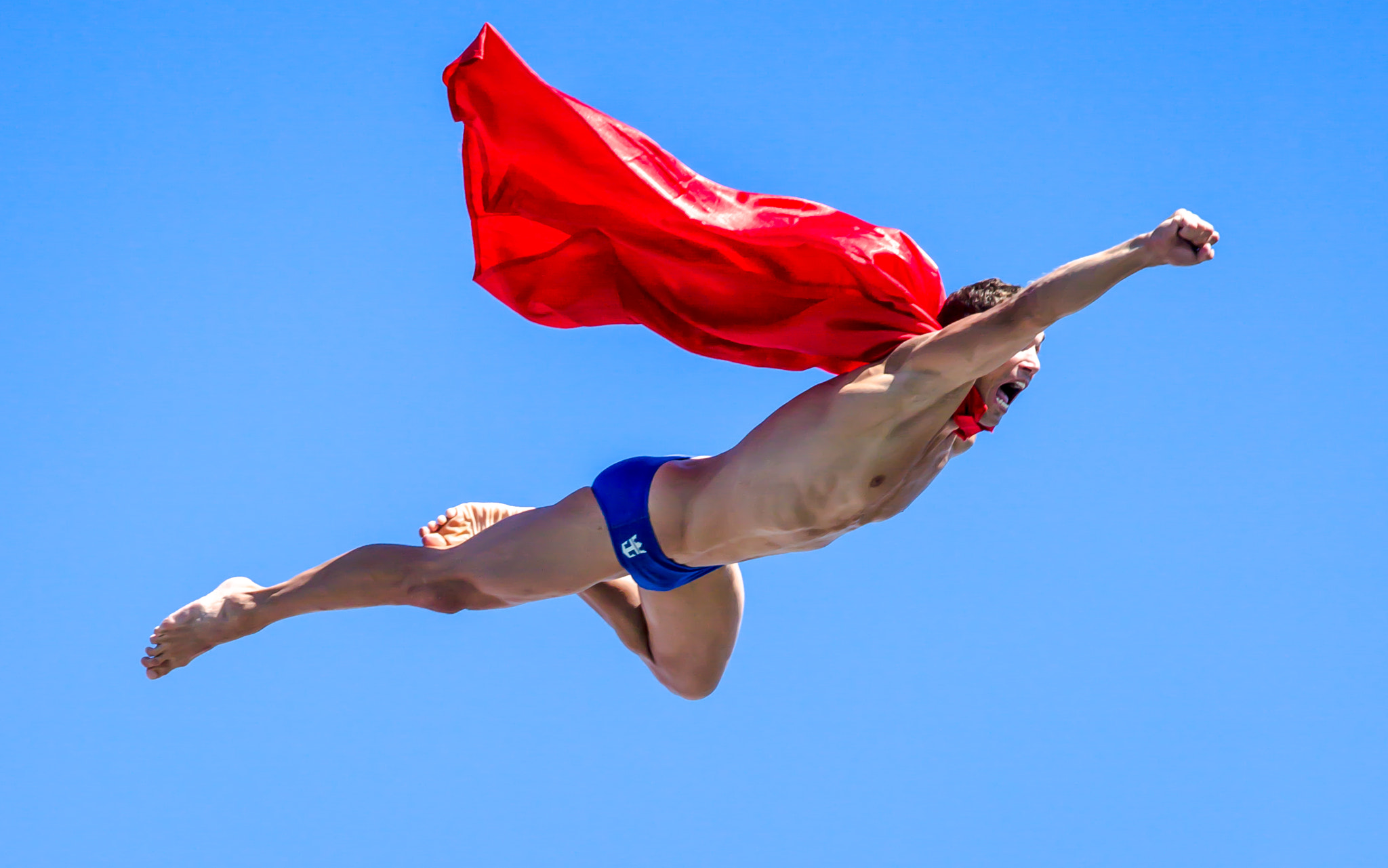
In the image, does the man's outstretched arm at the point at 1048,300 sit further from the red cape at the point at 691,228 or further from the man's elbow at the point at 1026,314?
the red cape at the point at 691,228

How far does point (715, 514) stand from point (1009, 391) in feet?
4.26

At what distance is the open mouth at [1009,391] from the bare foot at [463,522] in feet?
7.05

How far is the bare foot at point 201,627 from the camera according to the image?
7121mm

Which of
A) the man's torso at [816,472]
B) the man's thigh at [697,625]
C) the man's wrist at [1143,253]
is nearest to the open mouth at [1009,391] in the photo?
the man's torso at [816,472]

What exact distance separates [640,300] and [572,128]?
845mm

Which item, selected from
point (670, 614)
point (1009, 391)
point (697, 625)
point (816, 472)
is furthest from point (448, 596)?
point (1009, 391)

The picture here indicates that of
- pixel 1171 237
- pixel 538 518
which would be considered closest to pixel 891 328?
pixel 1171 237

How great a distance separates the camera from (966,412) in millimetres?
6332

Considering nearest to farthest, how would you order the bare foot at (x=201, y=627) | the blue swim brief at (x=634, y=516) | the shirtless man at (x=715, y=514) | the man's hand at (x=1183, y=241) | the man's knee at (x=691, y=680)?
the man's hand at (x=1183, y=241) → the shirtless man at (x=715, y=514) → the blue swim brief at (x=634, y=516) → the bare foot at (x=201, y=627) → the man's knee at (x=691, y=680)

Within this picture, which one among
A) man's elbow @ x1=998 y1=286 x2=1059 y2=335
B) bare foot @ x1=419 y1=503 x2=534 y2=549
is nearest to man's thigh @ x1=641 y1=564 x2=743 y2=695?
bare foot @ x1=419 y1=503 x2=534 y2=549

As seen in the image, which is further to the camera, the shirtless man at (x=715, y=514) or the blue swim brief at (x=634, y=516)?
the blue swim brief at (x=634, y=516)

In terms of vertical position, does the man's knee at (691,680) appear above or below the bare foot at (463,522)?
below

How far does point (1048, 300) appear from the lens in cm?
551

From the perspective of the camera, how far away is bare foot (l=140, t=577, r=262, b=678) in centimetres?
712
